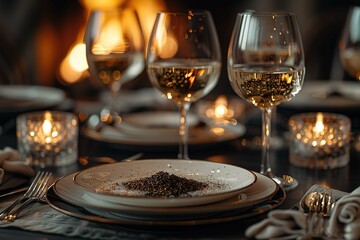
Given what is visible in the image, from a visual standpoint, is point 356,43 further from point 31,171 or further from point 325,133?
point 31,171

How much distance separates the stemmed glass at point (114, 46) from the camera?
165cm

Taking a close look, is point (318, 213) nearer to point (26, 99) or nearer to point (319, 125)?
point (319, 125)

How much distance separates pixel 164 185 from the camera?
1043 millimetres

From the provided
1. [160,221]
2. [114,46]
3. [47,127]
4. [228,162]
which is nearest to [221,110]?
[114,46]

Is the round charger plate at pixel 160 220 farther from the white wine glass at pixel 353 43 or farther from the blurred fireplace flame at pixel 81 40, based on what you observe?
the blurred fireplace flame at pixel 81 40

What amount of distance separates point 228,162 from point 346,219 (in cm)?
52

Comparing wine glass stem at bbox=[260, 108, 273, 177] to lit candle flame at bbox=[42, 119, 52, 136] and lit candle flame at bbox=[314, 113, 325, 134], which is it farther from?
lit candle flame at bbox=[42, 119, 52, 136]

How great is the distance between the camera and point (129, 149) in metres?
1.52

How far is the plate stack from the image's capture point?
0.96 meters

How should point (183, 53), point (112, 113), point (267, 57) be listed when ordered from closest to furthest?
point (267, 57)
point (183, 53)
point (112, 113)

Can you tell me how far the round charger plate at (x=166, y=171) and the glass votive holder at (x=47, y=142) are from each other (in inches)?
11.6

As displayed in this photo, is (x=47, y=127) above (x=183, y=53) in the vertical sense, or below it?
below

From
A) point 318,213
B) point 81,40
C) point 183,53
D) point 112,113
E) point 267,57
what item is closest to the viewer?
point 318,213

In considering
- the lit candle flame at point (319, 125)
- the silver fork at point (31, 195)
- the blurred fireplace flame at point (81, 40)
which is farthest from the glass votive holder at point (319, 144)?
the blurred fireplace flame at point (81, 40)
